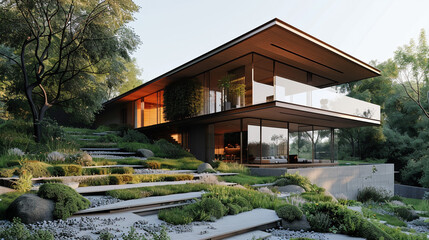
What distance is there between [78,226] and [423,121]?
3194 centimetres

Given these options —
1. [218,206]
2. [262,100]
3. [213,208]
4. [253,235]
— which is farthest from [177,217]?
[262,100]

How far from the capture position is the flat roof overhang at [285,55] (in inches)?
412

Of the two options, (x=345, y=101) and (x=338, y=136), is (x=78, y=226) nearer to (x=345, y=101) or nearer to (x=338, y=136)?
(x=345, y=101)

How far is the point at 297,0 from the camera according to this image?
1308 cm

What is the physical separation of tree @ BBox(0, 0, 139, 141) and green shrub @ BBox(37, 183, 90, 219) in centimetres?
834

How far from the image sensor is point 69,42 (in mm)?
13508

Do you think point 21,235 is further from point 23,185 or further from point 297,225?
point 297,225

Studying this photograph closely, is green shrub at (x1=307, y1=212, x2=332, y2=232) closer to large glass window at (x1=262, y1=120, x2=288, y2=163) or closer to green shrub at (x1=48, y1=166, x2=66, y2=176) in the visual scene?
green shrub at (x1=48, y1=166, x2=66, y2=176)

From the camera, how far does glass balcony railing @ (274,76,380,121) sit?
11.5 m

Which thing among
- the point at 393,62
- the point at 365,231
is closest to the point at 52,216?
the point at 365,231

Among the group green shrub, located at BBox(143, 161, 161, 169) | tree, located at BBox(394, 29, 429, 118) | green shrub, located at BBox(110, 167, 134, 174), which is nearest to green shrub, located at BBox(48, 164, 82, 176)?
green shrub, located at BBox(110, 167, 134, 174)

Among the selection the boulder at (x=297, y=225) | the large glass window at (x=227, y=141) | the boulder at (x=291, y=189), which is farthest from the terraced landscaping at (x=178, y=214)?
the large glass window at (x=227, y=141)

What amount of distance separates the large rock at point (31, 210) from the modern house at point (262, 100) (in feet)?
27.4

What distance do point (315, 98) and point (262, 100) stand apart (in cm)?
278
